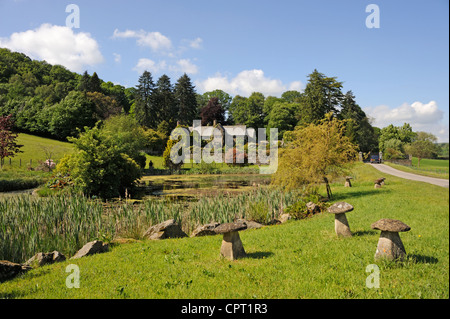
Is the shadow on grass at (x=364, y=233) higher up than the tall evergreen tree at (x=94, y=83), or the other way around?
the tall evergreen tree at (x=94, y=83)

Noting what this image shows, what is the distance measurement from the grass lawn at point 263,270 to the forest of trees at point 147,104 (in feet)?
47.8

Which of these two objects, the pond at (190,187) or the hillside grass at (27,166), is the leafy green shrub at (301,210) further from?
the hillside grass at (27,166)

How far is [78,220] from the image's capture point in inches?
376

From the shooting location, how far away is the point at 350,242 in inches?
288

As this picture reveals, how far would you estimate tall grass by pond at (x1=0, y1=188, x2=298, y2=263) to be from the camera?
27.1 ft

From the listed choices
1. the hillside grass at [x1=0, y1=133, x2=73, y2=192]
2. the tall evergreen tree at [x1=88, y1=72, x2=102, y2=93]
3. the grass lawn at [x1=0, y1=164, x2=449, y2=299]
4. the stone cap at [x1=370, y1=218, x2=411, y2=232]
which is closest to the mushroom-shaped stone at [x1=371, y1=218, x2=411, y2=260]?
the stone cap at [x1=370, y1=218, x2=411, y2=232]

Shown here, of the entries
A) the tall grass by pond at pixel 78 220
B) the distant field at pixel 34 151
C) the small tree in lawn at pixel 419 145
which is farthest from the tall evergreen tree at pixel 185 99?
the tall grass by pond at pixel 78 220

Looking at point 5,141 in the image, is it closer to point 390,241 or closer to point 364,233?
point 364,233

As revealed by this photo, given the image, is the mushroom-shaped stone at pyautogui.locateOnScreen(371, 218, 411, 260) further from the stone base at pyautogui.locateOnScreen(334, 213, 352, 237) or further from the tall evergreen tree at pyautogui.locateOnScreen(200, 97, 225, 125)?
the tall evergreen tree at pyautogui.locateOnScreen(200, 97, 225, 125)

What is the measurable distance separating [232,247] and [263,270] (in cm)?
106

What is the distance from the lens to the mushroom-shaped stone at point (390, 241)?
540 cm
